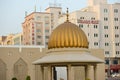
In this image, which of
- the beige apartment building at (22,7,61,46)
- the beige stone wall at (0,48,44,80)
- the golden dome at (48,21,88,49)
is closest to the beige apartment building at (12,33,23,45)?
the beige apartment building at (22,7,61,46)

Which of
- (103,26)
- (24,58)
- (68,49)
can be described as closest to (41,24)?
(103,26)

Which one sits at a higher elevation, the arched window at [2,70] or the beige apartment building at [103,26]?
the beige apartment building at [103,26]

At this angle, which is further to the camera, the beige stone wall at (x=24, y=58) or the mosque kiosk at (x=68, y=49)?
the beige stone wall at (x=24, y=58)

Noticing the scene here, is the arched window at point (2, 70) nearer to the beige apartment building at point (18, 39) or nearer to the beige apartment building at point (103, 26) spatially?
the beige apartment building at point (103, 26)

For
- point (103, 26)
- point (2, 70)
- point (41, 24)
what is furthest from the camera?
point (41, 24)

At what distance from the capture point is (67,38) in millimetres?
28125

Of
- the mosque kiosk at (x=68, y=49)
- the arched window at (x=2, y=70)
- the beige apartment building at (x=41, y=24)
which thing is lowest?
the arched window at (x=2, y=70)

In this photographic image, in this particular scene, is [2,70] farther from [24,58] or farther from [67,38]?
[67,38]

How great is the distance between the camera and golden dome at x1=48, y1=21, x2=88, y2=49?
1104 inches

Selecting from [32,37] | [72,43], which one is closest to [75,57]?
[72,43]

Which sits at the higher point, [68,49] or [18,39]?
[18,39]

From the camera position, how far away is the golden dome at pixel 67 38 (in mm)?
28047

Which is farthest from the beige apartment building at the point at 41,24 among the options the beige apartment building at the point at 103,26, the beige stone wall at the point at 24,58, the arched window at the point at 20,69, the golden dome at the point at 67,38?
the golden dome at the point at 67,38

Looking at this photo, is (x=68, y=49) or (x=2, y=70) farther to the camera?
(x=2, y=70)
